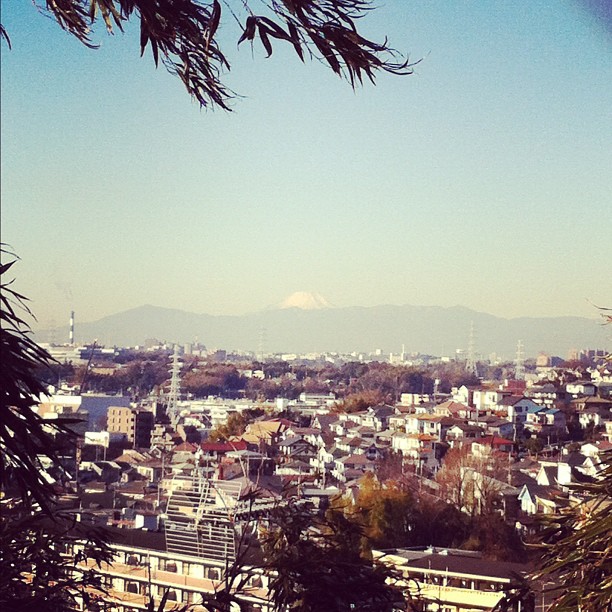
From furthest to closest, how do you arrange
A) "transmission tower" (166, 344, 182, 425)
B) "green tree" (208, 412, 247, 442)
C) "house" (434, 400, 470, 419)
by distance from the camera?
"transmission tower" (166, 344, 182, 425) → "house" (434, 400, 470, 419) → "green tree" (208, 412, 247, 442)

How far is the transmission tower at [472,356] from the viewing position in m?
15.3

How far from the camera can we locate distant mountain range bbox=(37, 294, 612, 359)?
1290 cm

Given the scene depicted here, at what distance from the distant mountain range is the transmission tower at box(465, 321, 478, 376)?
3.5 inches

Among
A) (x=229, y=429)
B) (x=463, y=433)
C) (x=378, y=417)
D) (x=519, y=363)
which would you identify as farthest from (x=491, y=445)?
(x=519, y=363)

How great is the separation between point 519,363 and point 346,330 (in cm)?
657

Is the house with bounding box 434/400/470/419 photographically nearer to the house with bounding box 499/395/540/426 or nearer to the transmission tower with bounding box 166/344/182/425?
the house with bounding box 499/395/540/426

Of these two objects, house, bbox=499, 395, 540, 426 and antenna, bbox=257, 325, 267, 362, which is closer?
house, bbox=499, 395, 540, 426

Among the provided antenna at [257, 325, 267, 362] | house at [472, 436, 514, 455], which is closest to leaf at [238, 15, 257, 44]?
house at [472, 436, 514, 455]

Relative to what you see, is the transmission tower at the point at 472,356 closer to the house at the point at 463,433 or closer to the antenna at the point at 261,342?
the house at the point at 463,433

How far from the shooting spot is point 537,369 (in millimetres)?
13453

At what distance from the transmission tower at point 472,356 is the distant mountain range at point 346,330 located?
9 cm

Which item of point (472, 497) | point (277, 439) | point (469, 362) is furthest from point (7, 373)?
point (469, 362)

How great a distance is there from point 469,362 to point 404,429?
154 inches

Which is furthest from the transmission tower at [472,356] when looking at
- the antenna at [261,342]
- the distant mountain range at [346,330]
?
the antenna at [261,342]
